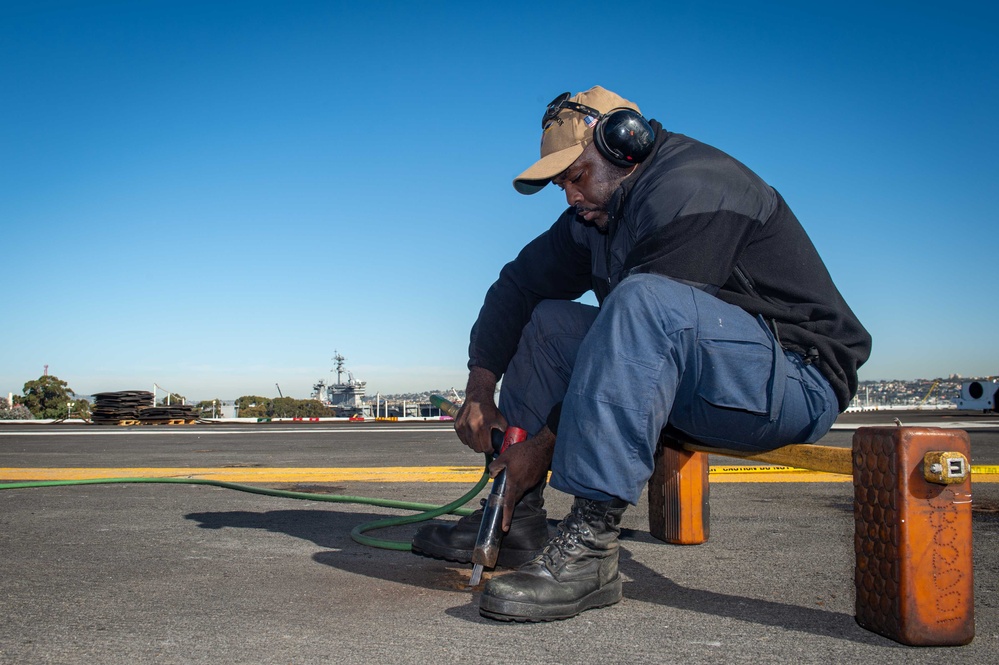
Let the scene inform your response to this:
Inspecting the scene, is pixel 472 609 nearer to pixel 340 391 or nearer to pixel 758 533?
pixel 758 533

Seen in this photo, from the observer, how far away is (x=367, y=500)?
3.30 m

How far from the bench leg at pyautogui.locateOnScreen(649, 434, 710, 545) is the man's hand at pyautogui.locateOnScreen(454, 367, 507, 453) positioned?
0.55 metres

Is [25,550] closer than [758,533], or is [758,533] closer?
[25,550]

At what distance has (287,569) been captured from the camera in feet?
6.59

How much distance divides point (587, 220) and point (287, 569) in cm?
126

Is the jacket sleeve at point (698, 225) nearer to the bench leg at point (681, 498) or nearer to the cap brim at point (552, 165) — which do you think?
the cap brim at point (552, 165)

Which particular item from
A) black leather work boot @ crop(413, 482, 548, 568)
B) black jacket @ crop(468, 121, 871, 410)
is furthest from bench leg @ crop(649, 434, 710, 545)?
black jacket @ crop(468, 121, 871, 410)

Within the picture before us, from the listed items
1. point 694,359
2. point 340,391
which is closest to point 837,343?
point 694,359

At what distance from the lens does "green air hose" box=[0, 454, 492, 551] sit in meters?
2.38

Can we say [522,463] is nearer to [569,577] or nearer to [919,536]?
[569,577]

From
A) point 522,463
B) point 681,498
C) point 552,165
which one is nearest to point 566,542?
point 522,463

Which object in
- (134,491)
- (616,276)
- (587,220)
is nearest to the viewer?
(616,276)

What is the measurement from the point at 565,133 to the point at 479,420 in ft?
2.78

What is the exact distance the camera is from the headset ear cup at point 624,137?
6.34 feet
